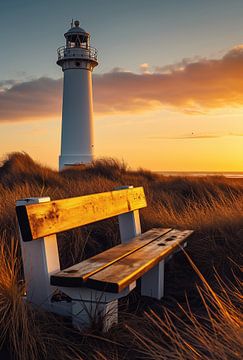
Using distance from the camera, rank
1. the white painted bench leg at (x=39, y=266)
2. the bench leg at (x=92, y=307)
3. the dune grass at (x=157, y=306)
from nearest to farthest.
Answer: the dune grass at (x=157, y=306) < the bench leg at (x=92, y=307) < the white painted bench leg at (x=39, y=266)

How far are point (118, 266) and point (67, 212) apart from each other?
1.69 feet

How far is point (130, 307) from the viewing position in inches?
123

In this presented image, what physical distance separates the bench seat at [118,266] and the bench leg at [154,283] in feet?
0.69

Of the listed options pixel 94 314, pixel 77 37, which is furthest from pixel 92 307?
pixel 77 37

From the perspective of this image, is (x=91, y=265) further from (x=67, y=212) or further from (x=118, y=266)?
(x=67, y=212)

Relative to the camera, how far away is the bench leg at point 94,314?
94.4 inches

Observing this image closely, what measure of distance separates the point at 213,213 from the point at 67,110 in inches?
656

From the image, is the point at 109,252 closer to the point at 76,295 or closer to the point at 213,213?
the point at 76,295

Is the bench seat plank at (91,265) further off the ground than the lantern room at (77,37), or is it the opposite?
the lantern room at (77,37)

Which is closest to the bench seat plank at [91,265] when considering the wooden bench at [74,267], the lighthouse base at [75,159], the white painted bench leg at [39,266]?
the wooden bench at [74,267]

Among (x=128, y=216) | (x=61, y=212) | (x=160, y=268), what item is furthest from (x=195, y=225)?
(x=61, y=212)

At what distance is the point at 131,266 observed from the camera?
8.48ft

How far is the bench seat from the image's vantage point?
2.26 meters

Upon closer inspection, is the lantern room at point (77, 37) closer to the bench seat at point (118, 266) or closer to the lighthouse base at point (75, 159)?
the lighthouse base at point (75, 159)
